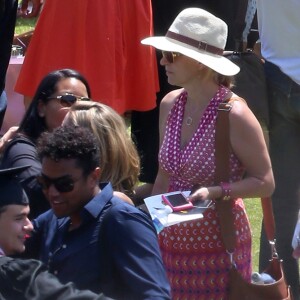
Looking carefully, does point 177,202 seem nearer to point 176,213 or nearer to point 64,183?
point 176,213

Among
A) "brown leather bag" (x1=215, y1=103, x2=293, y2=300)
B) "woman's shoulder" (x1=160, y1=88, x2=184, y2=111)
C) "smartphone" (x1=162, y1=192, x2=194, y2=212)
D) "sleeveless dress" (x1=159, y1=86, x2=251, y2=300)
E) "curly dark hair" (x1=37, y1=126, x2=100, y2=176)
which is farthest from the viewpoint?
"woman's shoulder" (x1=160, y1=88, x2=184, y2=111)

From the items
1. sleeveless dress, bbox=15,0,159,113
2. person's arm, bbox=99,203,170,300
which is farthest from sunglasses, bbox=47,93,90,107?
person's arm, bbox=99,203,170,300

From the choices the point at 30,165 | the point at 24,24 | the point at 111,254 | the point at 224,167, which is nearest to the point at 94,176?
the point at 111,254

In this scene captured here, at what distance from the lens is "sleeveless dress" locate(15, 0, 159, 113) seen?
534 cm

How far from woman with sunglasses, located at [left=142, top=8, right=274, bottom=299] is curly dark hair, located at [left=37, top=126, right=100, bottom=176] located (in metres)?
1.01

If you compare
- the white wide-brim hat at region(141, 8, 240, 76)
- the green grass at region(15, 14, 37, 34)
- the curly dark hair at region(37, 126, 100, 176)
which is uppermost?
the white wide-brim hat at region(141, 8, 240, 76)

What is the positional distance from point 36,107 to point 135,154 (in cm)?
86

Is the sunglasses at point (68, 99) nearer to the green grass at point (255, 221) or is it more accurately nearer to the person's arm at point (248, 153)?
the person's arm at point (248, 153)

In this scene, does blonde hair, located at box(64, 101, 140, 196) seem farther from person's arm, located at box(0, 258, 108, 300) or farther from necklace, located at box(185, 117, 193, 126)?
person's arm, located at box(0, 258, 108, 300)

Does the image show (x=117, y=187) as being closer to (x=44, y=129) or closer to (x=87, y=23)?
(x=44, y=129)

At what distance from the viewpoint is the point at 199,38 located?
4.19 meters

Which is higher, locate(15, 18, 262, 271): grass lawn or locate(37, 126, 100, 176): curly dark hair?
locate(37, 126, 100, 176): curly dark hair

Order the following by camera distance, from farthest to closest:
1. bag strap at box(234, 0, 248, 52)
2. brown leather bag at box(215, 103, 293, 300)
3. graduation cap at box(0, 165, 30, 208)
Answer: bag strap at box(234, 0, 248, 52) < brown leather bag at box(215, 103, 293, 300) < graduation cap at box(0, 165, 30, 208)

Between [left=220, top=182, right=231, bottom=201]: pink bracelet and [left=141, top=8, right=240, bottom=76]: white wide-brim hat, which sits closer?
[left=220, top=182, right=231, bottom=201]: pink bracelet
